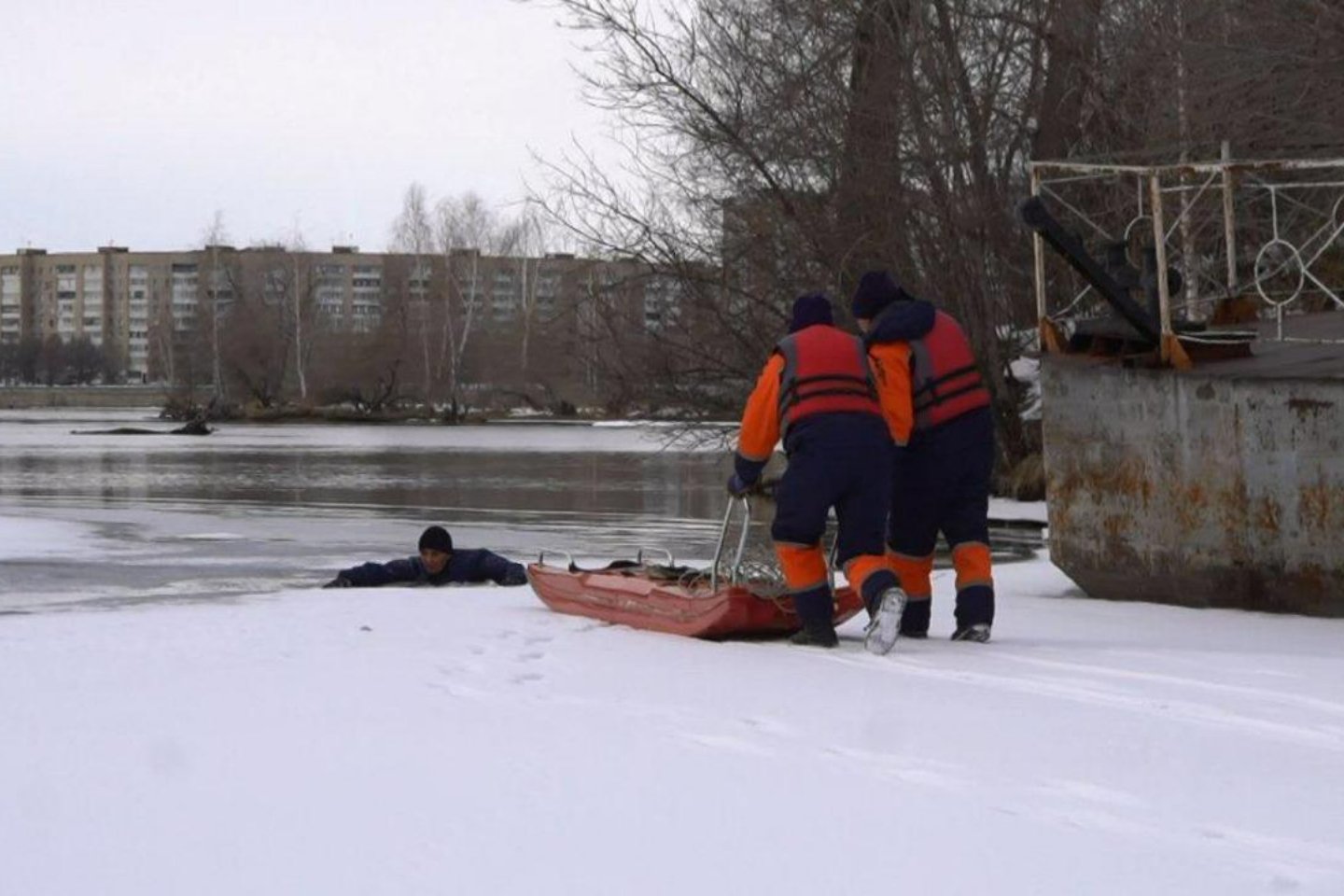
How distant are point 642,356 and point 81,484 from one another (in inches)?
515

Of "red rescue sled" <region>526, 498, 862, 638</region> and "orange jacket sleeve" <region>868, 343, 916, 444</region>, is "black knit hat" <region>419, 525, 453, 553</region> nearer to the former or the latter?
"red rescue sled" <region>526, 498, 862, 638</region>

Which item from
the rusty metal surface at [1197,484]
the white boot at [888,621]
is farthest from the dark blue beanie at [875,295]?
the rusty metal surface at [1197,484]

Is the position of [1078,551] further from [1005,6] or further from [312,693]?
[1005,6]

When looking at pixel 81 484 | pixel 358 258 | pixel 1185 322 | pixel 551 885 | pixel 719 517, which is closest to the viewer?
pixel 551 885

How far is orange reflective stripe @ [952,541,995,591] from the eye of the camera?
8.95m

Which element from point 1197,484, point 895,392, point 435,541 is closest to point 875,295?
point 895,392

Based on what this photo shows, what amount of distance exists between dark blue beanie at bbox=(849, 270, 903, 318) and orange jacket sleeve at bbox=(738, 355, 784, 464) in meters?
0.71

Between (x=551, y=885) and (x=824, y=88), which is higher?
(x=824, y=88)

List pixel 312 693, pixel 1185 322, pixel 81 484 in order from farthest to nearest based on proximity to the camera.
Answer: pixel 81 484, pixel 1185 322, pixel 312 693

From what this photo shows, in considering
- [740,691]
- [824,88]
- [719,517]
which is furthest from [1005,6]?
[740,691]

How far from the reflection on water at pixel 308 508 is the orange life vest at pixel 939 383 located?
7.04 metres

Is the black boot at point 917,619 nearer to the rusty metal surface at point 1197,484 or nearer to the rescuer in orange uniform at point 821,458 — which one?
the rescuer in orange uniform at point 821,458

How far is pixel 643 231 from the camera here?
24.1 meters

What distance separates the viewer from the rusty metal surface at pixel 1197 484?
10.1 meters
